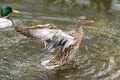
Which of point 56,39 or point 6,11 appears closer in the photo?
point 56,39

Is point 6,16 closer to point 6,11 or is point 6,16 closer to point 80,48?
point 6,11

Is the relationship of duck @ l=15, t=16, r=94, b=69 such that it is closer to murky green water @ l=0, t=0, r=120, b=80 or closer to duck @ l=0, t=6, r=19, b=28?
murky green water @ l=0, t=0, r=120, b=80

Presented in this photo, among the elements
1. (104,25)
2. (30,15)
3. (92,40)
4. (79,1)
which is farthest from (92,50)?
(79,1)

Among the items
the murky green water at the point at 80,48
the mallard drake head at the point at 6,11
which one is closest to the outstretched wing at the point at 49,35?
the murky green water at the point at 80,48

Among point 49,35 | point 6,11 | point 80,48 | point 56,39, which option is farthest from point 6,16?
point 49,35

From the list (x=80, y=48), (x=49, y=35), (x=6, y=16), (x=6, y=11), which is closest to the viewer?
(x=49, y=35)

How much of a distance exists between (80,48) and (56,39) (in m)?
1.90

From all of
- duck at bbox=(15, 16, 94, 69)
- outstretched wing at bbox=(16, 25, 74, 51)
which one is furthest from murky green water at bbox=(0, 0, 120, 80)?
outstretched wing at bbox=(16, 25, 74, 51)

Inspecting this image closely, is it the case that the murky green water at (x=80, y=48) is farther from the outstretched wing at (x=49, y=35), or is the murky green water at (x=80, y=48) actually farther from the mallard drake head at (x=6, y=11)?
the outstretched wing at (x=49, y=35)

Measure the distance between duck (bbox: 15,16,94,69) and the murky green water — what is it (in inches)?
7.8

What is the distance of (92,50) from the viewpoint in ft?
35.9

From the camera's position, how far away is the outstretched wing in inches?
346

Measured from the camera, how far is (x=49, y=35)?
9.02 meters

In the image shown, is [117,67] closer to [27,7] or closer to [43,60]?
[43,60]
